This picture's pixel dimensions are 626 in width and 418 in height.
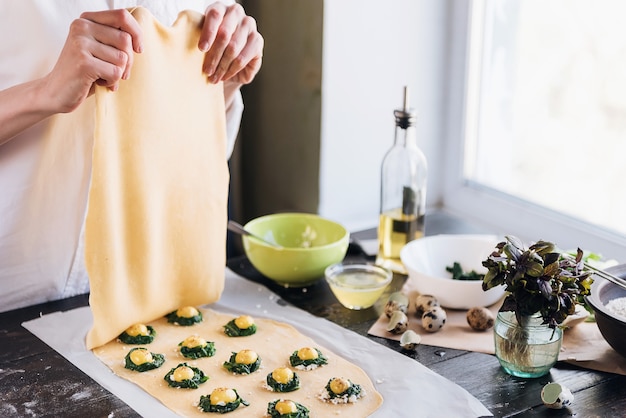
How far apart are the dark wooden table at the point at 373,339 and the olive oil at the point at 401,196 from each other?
254mm

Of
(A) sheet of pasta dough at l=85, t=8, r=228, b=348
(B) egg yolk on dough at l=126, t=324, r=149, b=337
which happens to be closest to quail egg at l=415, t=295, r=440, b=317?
(A) sheet of pasta dough at l=85, t=8, r=228, b=348

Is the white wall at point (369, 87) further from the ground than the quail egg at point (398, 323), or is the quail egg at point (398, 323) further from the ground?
the white wall at point (369, 87)

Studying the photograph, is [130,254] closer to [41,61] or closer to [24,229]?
[24,229]

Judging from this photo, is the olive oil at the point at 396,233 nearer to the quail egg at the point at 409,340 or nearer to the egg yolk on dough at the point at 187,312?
the quail egg at the point at 409,340

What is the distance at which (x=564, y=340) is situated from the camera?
131 cm

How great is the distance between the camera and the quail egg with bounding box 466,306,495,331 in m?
1.33

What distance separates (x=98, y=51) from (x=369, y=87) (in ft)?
3.03

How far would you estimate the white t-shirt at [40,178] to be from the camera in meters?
1.32

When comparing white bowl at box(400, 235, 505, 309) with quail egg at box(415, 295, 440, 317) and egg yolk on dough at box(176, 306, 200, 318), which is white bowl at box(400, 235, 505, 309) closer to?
quail egg at box(415, 295, 440, 317)

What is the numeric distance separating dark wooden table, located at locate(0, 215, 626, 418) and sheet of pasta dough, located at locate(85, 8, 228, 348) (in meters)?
0.10

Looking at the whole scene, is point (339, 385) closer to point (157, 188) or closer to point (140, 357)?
point (140, 357)

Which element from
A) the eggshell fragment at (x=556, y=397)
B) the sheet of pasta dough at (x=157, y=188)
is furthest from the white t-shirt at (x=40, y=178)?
the eggshell fragment at (x=556, y=397)

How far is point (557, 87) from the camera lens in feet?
6.03

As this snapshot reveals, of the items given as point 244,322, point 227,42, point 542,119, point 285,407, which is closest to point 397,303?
point 244,322
